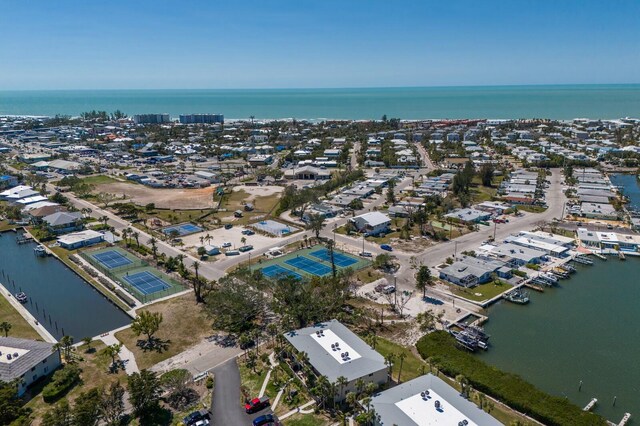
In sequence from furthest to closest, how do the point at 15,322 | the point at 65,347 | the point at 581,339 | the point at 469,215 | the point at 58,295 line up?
the point at 469,215 → the point at 58,295 → the point at 15,322 → the point at 581,339 → the point at 65,347

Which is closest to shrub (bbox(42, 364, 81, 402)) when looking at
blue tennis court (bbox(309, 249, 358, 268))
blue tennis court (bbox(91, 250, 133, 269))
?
blue tennis court (bbox(91, 250, 133, 269))

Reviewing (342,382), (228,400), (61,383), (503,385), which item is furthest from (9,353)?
(503,385)

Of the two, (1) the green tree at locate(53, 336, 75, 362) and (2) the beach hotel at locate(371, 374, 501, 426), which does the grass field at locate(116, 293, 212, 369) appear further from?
(2) the beach hotel at locate(371, 374, 501, 426)

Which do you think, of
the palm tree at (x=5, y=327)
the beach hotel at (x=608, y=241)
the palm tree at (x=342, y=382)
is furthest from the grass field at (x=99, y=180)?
the beach hotel at (x=608, y=241)

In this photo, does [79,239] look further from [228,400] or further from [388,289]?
[388,289]

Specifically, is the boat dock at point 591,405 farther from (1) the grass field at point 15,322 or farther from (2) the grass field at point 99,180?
(2) the grass field at point 99,180

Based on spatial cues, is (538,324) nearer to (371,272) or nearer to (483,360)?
(483,360)

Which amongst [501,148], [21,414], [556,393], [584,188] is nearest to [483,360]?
[556,393]
